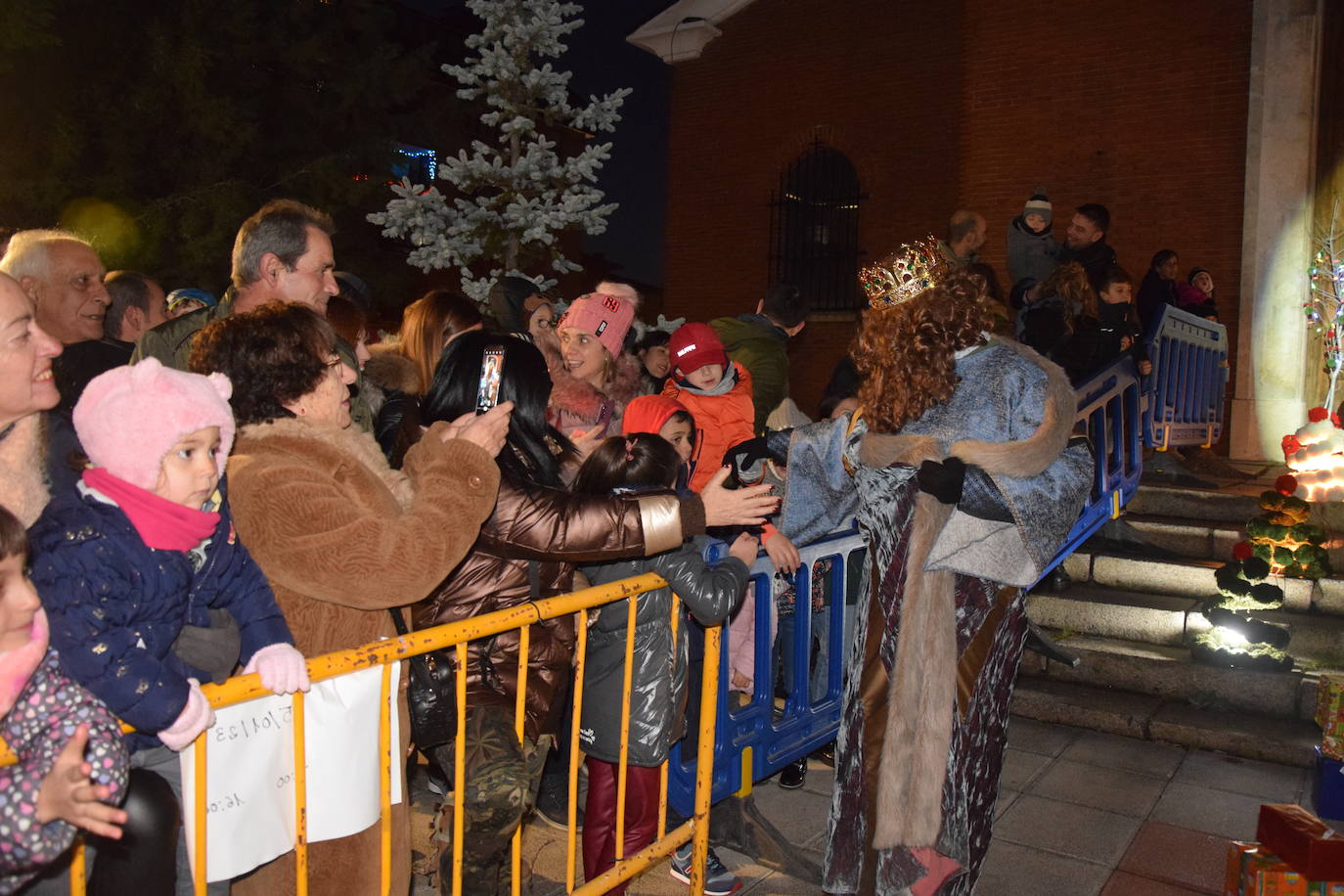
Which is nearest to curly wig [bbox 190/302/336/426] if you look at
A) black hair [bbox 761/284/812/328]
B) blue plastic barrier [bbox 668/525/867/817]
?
blue plastic barrier [bbox 668/525/867/817]

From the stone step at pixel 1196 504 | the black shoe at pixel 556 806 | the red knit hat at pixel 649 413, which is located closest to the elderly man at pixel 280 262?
the red knit hat at pixel 649 413

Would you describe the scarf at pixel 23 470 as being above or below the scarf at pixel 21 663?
above

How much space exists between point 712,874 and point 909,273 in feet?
7.81

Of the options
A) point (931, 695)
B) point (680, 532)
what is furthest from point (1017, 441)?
point (680, 532)

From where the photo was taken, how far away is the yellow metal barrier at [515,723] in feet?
6.76

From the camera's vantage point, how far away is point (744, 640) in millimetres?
4445

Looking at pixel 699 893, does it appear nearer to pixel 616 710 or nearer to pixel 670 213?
pixel 616 710

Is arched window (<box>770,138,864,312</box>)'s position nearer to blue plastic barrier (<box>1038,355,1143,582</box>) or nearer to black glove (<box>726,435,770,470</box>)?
blue plastic barrier (<box>1038,355,1143,582</box>)

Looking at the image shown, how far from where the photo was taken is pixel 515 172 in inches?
361

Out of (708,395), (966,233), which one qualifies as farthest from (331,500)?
(966,233)

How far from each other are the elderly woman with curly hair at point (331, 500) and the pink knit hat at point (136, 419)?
0.30 metres

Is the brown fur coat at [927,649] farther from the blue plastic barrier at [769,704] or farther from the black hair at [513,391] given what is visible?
the black hair at [513,391]

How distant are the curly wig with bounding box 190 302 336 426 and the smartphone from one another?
1.64ft

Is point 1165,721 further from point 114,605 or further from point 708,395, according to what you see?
point 114,605
